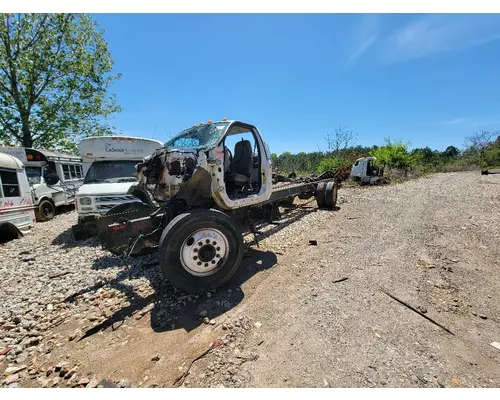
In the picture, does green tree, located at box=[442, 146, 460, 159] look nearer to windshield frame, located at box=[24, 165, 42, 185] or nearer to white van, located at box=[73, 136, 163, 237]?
white van, located at box=[73, 136, 163, 237]

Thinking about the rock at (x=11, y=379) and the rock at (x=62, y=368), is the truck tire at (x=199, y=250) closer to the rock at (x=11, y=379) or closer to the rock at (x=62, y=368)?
the rock at (x=62, y=368)

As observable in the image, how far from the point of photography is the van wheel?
31.5ft

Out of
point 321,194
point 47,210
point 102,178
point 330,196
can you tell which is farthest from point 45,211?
point 330,196

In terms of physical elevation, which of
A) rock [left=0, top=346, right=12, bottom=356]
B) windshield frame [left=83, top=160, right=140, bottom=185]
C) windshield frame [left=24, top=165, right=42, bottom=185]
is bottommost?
rock [left=0, top=346, right=12, bottom=356]

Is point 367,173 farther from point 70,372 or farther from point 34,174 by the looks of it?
point 34,174

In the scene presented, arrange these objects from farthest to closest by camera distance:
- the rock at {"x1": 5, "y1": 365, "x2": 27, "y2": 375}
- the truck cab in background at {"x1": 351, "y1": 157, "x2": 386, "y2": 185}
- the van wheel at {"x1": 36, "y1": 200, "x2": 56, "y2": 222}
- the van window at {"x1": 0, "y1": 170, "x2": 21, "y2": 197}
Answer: the truck cab in background at {"x1": 351, "y1": 157, "x2": 386, "y2": 185}
the van wheel at {"x1": 36, "y1": 200, "x2": 56, "y2": 222}
the van window at {"x1": 0, "y1": 170, "x2": 21, "y2": 197}
the rock at {"x1": 5, "y1": 365, "x2": 27, "y2": 375}

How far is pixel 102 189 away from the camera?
6.12 metres

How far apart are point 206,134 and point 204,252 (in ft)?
6.87

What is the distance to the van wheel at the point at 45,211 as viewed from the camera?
9.61m

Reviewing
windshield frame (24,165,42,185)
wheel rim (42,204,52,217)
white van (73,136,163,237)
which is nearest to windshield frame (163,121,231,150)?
white van (73,136,163,237)

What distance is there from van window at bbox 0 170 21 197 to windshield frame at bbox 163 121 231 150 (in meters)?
6.13

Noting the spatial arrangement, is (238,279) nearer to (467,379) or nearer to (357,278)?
(357,278)

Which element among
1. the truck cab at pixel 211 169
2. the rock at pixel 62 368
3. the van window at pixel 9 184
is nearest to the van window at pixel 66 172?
the van window at pixel 9 184

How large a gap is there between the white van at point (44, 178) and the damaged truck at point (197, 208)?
284 inches
